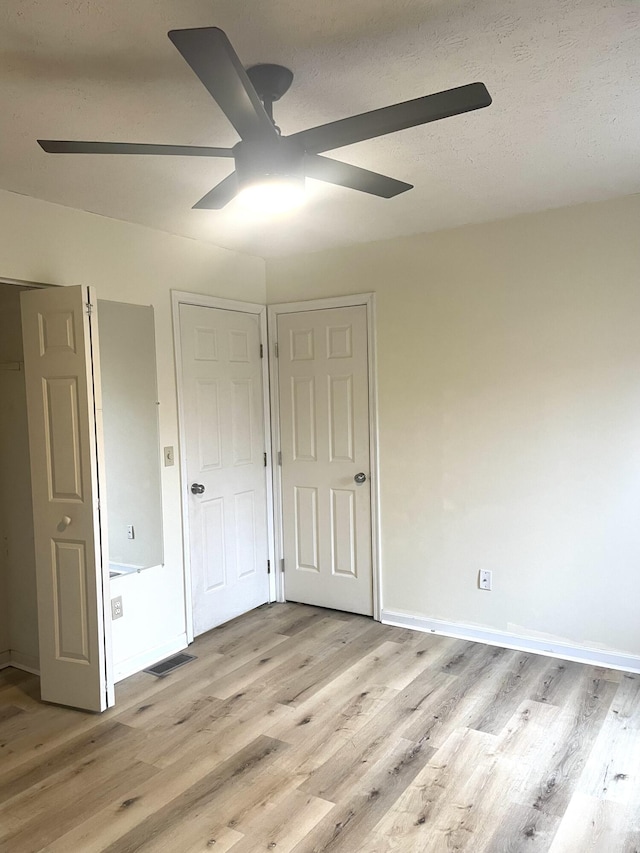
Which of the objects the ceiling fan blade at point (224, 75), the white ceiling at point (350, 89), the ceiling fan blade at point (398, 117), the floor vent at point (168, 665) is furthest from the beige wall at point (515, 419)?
the ceiling fan blade at point (224, 75)

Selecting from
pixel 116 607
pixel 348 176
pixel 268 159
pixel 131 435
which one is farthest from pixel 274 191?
pixel 116 607

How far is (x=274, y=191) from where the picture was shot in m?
1.83

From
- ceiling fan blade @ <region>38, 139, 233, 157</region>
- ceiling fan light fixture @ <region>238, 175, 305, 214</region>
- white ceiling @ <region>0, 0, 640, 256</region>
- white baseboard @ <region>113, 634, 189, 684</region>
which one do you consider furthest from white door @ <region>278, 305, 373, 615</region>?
ceiling fan blade @ <region>38, 139, 233, 157</region>

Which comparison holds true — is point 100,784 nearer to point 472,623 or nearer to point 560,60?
point 472,623

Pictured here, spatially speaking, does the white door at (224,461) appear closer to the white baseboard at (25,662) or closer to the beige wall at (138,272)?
the beige wall at (138,272)

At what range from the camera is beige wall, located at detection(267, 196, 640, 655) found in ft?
10.7

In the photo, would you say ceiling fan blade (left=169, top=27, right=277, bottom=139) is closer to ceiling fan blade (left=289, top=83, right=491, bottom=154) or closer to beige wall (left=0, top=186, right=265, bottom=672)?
ceiling fan blade (left=289, top=83, right=491, bottom=154)

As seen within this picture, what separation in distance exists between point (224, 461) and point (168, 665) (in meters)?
1.27

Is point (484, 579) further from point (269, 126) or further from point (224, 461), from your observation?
point (269, 126)

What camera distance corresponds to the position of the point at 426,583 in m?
3.91

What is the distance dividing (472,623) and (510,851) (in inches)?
68.9

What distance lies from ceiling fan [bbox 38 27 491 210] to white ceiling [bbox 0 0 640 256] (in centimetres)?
20

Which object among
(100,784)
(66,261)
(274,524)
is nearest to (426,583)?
(274,524)

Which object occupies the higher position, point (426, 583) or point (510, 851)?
point (426, 583)
